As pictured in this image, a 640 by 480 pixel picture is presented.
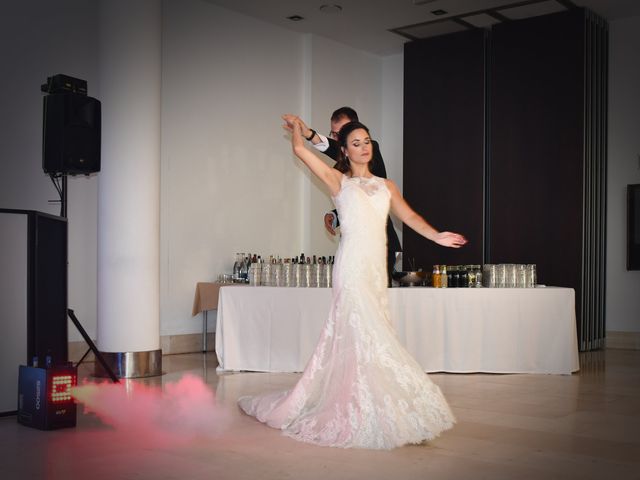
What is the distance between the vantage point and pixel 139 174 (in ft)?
20.3

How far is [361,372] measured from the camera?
3848 mm

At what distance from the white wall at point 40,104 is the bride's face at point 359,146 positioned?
368 cm

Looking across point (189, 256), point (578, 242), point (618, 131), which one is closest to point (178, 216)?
point (189, 256)

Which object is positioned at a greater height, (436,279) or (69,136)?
(69,136)

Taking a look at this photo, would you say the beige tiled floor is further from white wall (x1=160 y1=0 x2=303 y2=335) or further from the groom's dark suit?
white wall (x1=160 y1=0 x2=303 y2=335)

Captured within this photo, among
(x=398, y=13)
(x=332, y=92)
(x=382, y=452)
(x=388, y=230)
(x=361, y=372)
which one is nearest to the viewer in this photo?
(x=382, y=452)

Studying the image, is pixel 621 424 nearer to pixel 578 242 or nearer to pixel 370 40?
pixel 578 242

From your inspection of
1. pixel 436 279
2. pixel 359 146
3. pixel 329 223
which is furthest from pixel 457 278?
pixel 359 146

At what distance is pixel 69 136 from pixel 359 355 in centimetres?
276

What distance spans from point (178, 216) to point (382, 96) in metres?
3.81

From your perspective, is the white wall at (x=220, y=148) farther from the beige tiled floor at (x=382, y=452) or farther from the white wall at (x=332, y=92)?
the beige tiled floor at (x=382, y=452)

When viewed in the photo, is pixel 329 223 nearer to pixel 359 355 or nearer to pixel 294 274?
pixel 294 274

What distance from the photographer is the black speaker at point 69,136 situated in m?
5.36

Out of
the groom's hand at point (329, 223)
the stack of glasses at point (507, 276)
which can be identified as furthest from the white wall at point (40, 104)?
the stack of glasses at point (507, 276)
